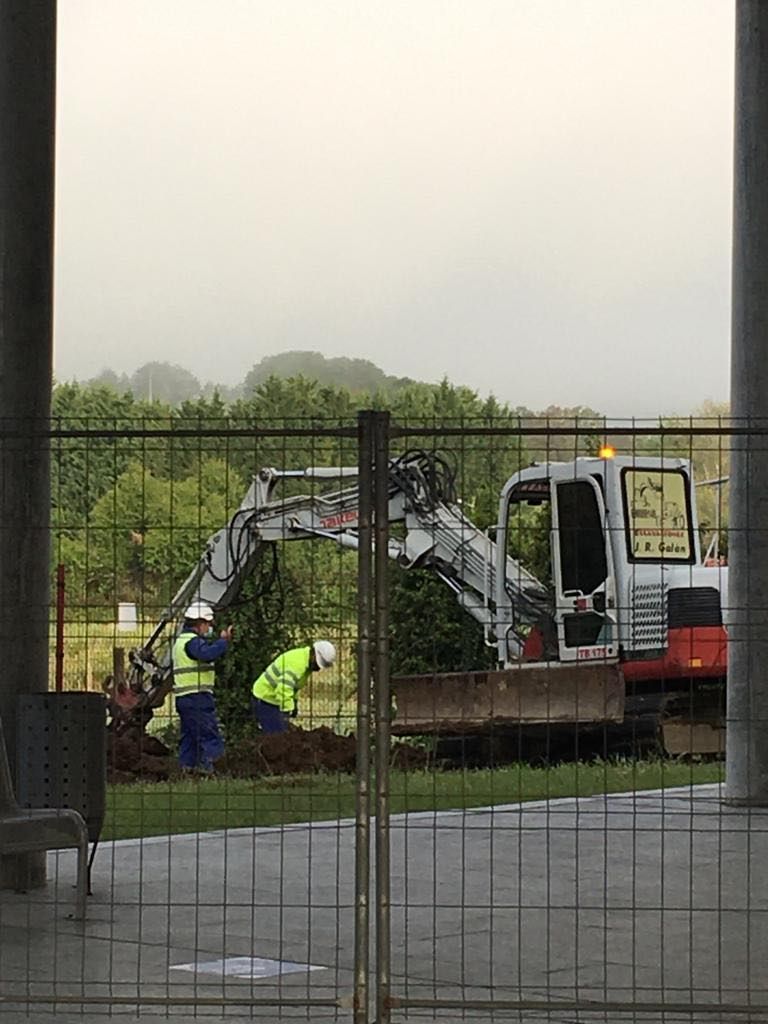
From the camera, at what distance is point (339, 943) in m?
8.79

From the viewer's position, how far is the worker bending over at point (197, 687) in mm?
16734

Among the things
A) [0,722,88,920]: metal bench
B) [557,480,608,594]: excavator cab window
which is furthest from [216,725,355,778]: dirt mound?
[557,480,608,594]: excavator cab window

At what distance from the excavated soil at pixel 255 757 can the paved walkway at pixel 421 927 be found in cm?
136

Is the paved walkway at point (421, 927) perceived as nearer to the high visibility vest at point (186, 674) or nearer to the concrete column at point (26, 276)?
the concrete column at point (26, 276)

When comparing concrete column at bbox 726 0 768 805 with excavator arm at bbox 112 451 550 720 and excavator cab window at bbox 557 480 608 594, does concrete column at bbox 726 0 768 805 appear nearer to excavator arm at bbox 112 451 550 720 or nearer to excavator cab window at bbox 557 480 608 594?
excavator arm at bbox 112 451 550 720

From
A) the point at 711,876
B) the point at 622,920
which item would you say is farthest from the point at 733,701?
the point at 622,920

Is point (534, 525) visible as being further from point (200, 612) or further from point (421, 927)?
point (421, 927)

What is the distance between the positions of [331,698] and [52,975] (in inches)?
60.8

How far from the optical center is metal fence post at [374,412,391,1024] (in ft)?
21.2

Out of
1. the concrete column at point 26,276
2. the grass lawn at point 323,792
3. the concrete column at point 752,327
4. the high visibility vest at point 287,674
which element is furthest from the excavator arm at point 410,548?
the concrete column at point 26,276

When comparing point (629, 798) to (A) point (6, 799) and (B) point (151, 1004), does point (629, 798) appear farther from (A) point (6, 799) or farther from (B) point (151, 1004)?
(B) point (151, 1004)

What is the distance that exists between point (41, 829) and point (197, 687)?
677 centimetres

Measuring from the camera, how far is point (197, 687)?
623 inches

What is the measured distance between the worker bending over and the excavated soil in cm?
19
